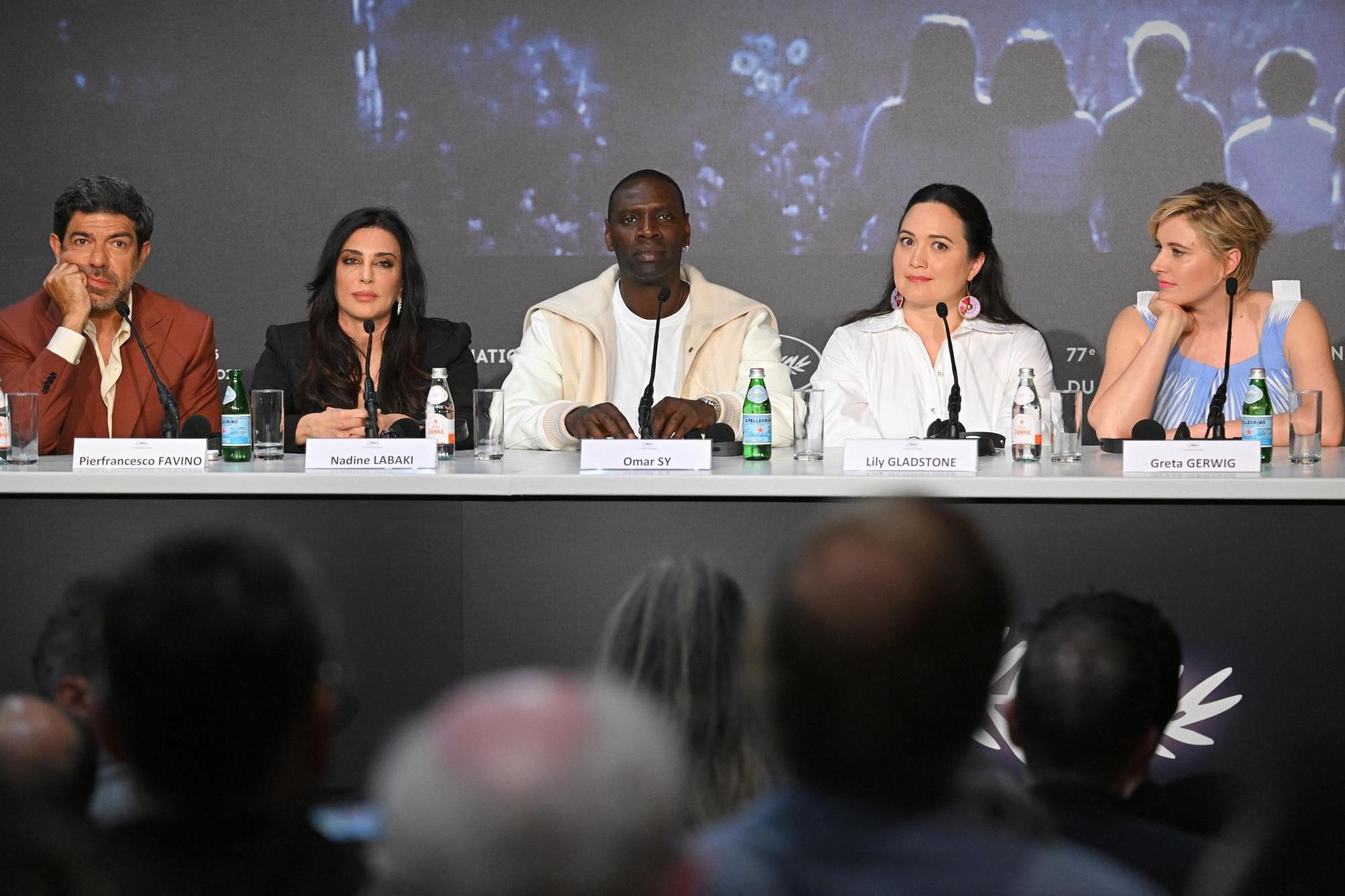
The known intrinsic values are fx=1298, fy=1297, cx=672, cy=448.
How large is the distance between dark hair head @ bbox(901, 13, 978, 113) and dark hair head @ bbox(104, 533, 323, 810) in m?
3.97

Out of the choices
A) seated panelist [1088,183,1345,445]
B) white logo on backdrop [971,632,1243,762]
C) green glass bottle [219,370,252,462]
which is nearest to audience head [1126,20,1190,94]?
seated panelist [1088,183,1345,445]

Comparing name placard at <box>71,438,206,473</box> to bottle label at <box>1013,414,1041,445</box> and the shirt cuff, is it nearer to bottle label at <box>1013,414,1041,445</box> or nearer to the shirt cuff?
the shirt cuff

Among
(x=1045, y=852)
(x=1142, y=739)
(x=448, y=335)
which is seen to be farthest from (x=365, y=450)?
(x=1045, y=852)

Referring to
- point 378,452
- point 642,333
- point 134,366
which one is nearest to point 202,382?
point 134,366

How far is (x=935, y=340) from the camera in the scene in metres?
3.51

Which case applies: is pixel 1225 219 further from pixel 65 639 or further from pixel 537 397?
pixel 65 639

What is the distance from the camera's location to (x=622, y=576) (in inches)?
89.7

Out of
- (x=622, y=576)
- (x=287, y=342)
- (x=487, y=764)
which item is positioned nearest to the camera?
(x=487, y=764)

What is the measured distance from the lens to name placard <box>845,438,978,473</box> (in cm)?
230

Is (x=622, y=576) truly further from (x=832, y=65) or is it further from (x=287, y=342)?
(x=832, y=65)

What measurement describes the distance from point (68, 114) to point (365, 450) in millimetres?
2867

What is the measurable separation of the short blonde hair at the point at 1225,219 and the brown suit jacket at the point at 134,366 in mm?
2534

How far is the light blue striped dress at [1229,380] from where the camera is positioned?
3.33m

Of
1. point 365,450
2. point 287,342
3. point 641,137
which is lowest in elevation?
point 365,450
